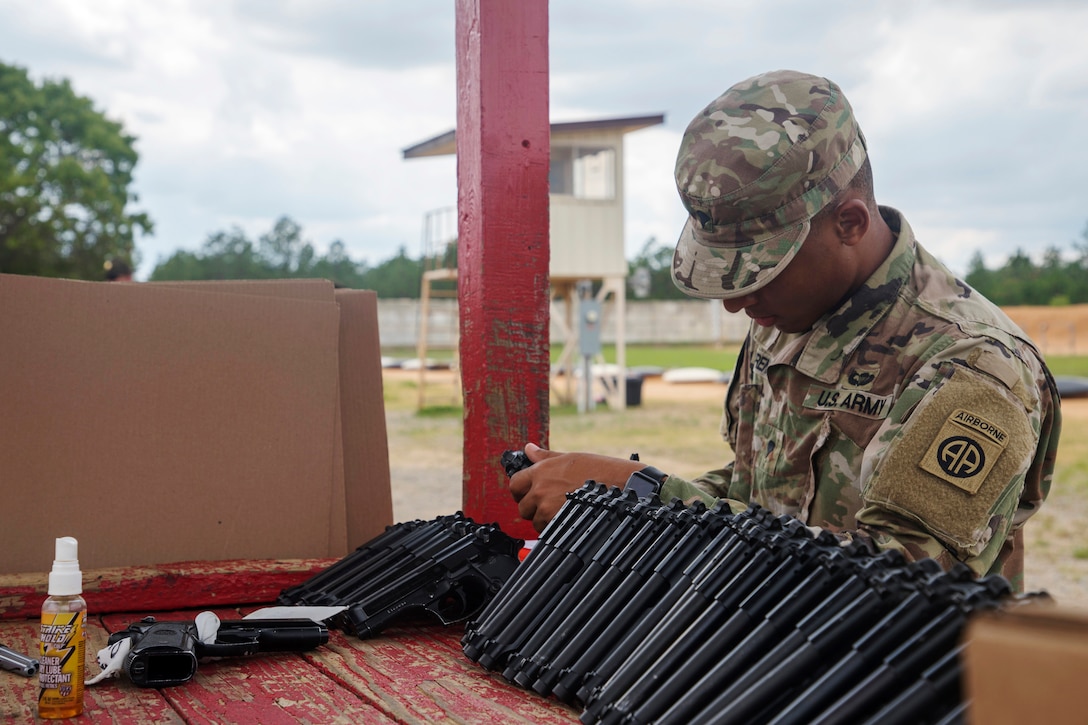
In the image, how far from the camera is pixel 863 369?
234cm

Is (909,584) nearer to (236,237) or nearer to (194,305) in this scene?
(194,305)

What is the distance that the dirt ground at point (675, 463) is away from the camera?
8680 mm

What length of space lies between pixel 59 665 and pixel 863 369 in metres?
1.71

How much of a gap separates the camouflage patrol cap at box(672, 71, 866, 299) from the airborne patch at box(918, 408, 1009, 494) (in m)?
0.50

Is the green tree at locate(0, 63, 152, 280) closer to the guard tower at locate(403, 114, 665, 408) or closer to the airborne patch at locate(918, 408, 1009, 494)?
the guard tower at locate(403, 114, 665, 408)

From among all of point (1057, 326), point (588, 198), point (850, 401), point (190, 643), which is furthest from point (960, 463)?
point (1057, 326)

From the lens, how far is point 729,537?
1642 mm

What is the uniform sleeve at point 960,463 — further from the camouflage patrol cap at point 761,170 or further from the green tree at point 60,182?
the green tree at point 60,182

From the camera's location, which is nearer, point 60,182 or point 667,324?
point 60,182

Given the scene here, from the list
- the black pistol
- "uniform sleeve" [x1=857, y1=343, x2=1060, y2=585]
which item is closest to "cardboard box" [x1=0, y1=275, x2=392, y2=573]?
the black pistol

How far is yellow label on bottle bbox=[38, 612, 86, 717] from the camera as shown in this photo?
1.65 meters

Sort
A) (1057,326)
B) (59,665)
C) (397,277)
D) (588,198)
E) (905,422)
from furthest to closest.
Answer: (397,277), (1057,326), (588,198), (905,422), (59,665)

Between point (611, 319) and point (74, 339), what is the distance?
45.4 m

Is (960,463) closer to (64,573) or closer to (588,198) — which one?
(64,573)
